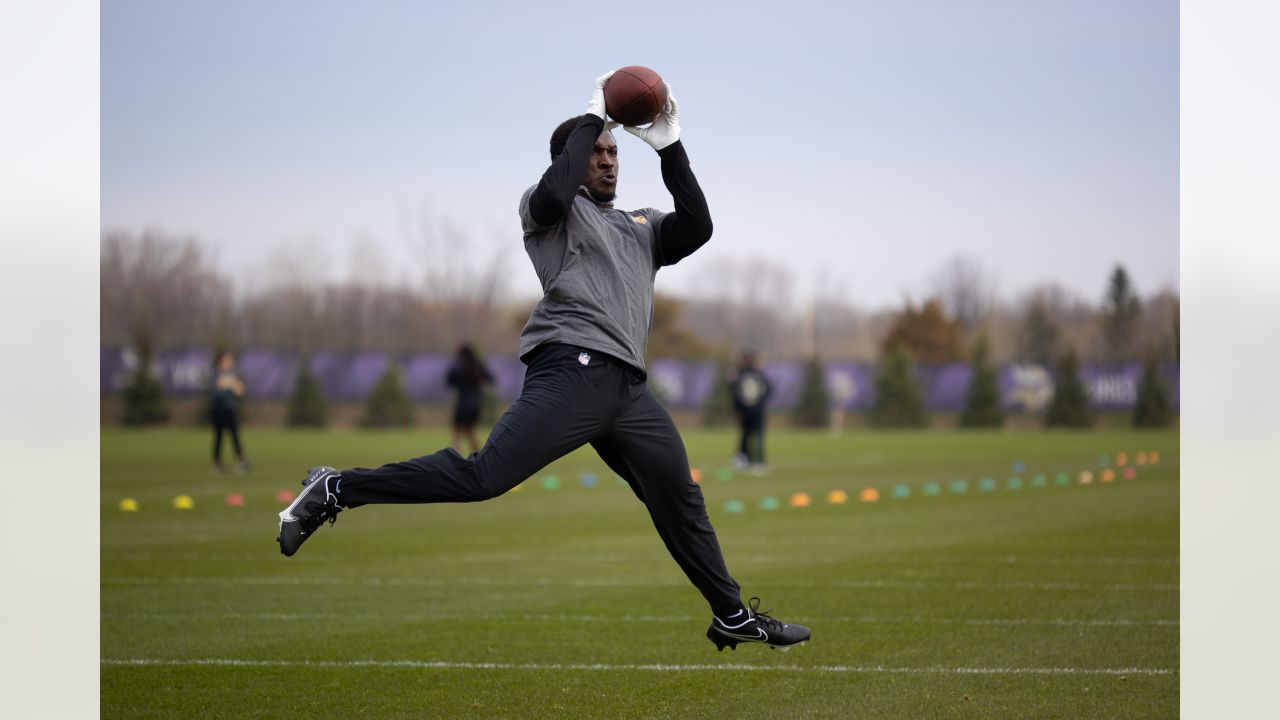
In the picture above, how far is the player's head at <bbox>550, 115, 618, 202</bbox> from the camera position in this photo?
229 inches

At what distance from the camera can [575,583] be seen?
402 inches

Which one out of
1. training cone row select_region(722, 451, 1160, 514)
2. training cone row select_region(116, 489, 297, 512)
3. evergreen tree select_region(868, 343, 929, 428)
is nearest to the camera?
training cone row select_region(116, 489, 297, 512)

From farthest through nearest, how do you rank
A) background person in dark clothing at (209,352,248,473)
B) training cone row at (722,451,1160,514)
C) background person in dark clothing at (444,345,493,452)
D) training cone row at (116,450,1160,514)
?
background person in dark clothing at (444,345,493,452), background person in dark clothing at (209,352,248,473), training cone row at (722,451,1160,514), training cone row at (116,450,1160,514)

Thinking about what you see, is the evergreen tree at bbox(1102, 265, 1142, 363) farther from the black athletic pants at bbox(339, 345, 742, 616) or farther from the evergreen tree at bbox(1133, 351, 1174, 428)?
the black athletic pants at bbox(339, 345, 742, 616)

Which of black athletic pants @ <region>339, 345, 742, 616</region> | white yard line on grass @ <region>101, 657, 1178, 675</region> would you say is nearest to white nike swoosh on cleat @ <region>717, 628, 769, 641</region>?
black athletic pants @ <region>339, 345, 742, 616</region>

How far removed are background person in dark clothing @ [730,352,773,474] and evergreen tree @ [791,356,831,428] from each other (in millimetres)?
27492

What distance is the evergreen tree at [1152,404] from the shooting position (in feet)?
157

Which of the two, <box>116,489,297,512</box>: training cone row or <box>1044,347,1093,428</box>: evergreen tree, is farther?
<box>1044,347,1093,428</box>: evergreen tree

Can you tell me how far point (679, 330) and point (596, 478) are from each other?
52.9m

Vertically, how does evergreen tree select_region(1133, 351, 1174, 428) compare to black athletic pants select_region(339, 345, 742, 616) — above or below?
below

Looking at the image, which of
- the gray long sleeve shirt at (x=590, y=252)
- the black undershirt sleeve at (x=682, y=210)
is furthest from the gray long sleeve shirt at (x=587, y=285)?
the black undershirt sleeve at (x=682, y=210)

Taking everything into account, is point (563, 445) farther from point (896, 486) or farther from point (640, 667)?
point (896, 486)

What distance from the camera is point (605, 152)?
5848mm
